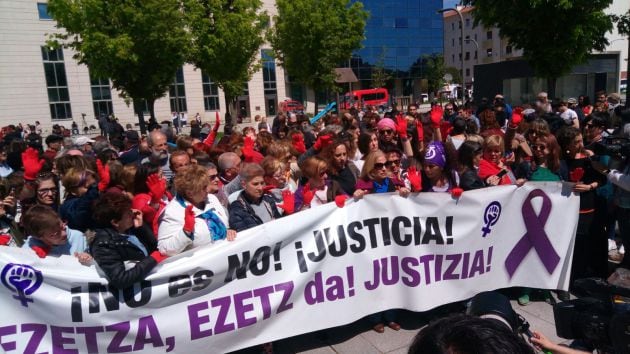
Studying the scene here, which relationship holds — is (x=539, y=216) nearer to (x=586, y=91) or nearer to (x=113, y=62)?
(x=113, y=62)

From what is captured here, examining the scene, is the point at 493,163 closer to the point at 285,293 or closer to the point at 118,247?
the point at 285,293

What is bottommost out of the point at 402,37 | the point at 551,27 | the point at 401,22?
the point at 551,27

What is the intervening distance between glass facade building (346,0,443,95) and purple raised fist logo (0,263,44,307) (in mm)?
70627

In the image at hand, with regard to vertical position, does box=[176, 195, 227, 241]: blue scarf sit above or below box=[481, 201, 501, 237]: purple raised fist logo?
above

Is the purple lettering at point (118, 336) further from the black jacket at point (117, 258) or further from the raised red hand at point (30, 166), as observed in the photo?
the raised red hand at point (30, 166)

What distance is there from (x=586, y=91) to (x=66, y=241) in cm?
2741

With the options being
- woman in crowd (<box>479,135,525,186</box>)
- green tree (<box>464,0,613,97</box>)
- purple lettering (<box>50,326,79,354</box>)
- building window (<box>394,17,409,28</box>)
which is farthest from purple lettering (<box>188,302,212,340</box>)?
building window (<box>394,17,409,28</box>)

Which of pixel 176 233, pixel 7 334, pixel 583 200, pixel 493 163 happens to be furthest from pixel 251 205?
pixel 583 200

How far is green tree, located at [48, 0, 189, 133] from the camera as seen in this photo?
15.2 metres

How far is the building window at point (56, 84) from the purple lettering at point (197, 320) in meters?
41.8

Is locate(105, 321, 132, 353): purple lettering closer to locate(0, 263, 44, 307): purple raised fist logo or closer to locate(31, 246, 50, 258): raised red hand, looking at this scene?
locate(0, 263, 44, 307): purple raised fist logo

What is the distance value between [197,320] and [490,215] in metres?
2.54

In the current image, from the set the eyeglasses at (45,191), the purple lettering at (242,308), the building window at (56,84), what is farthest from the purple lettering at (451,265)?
the building window at (56,84)

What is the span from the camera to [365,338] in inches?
150
